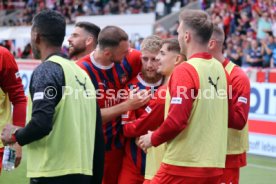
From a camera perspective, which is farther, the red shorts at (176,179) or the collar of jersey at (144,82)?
the collar of jersey at (144,82)

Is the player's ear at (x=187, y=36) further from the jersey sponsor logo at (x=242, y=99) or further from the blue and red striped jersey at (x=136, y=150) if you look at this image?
the blue and red striped jersey at (x=136, y=150)

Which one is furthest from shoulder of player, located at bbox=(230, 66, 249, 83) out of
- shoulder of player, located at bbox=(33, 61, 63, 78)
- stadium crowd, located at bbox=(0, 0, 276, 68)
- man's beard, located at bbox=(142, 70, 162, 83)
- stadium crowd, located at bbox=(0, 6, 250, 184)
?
stadium crowd, located at bbox=(0, 0, 276, 68)

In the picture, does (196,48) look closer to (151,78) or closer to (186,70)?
(186,70)

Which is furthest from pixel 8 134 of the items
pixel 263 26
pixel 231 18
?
pixel 231 18

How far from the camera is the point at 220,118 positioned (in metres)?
4.64

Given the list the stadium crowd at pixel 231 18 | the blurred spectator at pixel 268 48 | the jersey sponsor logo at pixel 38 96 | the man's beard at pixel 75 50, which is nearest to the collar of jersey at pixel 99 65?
the man's beard at pixel 75 50

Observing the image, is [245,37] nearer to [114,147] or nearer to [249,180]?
[249,180]

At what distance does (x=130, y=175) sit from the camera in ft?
18.9

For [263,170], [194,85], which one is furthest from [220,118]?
[263,170]

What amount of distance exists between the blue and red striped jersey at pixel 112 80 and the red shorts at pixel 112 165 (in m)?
0.07

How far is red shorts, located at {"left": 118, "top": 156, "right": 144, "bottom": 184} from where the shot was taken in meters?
5.74

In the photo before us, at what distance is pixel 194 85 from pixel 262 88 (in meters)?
7.21

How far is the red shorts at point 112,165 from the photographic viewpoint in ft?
19.0

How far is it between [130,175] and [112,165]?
21 centimetres
